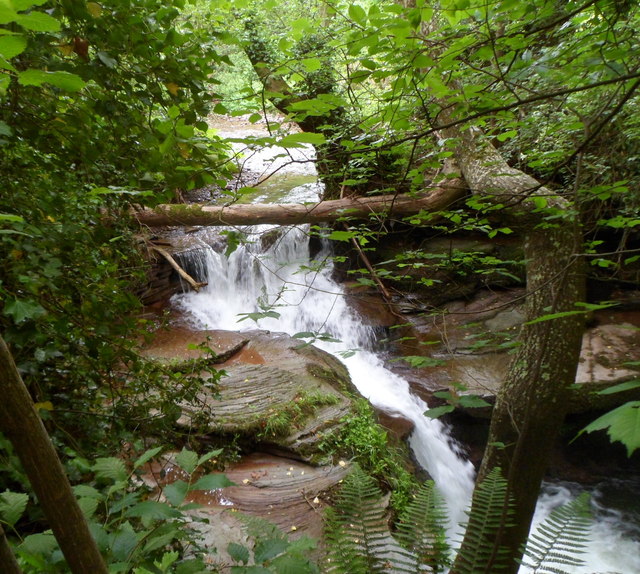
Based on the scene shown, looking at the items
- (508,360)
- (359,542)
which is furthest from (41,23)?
(508,360)

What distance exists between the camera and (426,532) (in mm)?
1736

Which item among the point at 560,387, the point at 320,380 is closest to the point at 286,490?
the point at 320,380

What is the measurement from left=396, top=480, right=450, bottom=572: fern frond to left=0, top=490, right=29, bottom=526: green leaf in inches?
51.8

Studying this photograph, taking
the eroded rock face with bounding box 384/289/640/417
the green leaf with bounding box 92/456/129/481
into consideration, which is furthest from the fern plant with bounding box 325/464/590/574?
the eroded rock face with bounding box 384/289/640/417

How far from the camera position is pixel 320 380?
486cm

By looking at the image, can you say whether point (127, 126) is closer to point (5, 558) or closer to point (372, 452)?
point (5, 558)

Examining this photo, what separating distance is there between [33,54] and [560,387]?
3.22 metres

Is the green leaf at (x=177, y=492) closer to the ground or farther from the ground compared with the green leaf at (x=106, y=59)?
closer to the ground

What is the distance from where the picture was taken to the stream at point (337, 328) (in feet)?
15.1

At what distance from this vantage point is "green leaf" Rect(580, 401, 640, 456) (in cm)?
62

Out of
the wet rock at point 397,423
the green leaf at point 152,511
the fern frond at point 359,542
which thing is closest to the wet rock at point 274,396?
the wet rock at point 397,423

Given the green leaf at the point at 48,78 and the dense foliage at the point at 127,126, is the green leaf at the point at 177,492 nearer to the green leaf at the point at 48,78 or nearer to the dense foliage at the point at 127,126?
the dense foliage at the point at 127,126

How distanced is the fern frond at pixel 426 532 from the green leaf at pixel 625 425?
3.94 ft

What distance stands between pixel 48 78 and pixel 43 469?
2.13 ft
